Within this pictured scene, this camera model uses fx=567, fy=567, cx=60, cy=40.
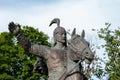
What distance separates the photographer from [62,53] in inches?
560

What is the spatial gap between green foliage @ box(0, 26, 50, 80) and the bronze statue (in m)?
45.2

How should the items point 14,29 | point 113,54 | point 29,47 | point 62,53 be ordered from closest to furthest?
point 14,29 → point 62,53 → point 29,47 → point 113,54

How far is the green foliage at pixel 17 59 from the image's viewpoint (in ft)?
197

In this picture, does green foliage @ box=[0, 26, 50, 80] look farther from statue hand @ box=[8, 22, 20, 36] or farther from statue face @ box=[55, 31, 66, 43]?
statue hand @ box=[8, 22, 20, 36]

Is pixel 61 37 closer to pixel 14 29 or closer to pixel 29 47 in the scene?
pixel 29 47

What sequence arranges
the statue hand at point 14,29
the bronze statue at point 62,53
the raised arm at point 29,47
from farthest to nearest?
the raised arm at point 29,47
the statue hand at point 14,29
the bronze statue at point 62,53

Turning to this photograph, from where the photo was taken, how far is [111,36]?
50.9 meters

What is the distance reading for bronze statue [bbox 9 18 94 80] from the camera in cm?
1373

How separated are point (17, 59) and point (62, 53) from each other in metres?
47.5

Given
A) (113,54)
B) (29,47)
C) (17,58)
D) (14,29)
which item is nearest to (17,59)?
(17,58)

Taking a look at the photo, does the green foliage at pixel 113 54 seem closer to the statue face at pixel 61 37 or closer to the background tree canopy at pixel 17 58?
the background tree canopy at pixel 17 58

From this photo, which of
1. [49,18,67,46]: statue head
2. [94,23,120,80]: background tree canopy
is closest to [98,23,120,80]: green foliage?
[94,23,120,80]: background tree canopy

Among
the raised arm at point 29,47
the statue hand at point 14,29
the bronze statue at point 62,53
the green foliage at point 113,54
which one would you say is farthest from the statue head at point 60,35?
the green foliage at point 113,54

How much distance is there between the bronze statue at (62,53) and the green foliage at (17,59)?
148 feet
